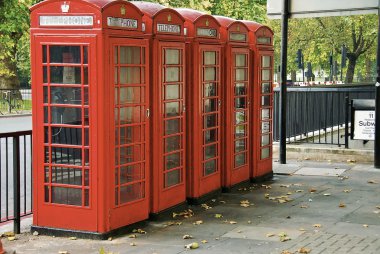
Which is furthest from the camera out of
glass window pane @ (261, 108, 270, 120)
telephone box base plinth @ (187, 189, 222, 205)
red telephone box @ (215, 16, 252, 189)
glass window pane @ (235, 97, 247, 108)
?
glass window pane @ (261, 108, 270, 120)

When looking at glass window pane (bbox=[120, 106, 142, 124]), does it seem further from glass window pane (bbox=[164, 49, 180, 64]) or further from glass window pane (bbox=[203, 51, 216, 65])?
glass window pane (bbox=[203, 51, 216, 65])

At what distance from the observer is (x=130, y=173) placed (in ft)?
25.2

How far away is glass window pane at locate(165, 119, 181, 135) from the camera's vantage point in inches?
333

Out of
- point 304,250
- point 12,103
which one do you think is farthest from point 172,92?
point 12,103

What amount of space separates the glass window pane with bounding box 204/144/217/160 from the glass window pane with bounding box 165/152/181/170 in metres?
0.77

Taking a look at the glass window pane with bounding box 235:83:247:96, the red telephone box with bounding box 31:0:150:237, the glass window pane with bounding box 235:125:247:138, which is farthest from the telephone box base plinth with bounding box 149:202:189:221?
the glass window pane with bounding box 235:83:247:96

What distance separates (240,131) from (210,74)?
1466 millimetres

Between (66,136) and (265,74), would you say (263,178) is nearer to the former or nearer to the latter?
(265,74)

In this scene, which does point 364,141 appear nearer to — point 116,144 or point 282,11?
point 282,11

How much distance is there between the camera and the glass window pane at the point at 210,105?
9414mm

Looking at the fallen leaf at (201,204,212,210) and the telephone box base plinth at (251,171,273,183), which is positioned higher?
the telephone box base plinth at (251,171,273,183)

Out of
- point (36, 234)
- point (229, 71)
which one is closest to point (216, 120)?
point (229, 71)

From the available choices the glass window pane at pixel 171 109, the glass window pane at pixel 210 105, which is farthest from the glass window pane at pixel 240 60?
the glass window pane at pixel 171 109

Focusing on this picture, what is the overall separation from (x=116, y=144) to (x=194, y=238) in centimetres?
130
